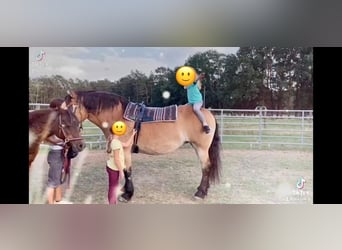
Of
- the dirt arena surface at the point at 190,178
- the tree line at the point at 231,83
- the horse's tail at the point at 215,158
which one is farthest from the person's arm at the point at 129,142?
the horse's tail at the point at 215,158

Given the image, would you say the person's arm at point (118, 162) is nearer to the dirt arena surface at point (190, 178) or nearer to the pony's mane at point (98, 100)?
the dirt arena surface at point (190, 178)

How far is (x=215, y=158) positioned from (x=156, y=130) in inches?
18.1

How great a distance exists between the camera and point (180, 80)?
2.61 m

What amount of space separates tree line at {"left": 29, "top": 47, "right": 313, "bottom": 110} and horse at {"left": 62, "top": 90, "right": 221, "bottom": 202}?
7 centimetres

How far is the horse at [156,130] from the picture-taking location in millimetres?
2623

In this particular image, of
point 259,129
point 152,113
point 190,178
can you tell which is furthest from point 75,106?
point 259,129

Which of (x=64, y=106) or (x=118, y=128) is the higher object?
(x=64, y=106)

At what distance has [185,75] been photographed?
261 centimetres

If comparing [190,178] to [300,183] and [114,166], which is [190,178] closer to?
[114,166]

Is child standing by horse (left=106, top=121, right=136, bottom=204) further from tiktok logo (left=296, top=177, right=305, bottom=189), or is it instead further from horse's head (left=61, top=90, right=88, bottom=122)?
tiktok logo (left=296, top=177, right=305, bottom=189)

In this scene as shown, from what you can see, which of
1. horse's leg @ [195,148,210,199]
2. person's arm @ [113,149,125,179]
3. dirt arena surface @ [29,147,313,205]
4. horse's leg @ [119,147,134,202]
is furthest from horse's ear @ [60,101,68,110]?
horse's leg @ [195,148,210,199]
